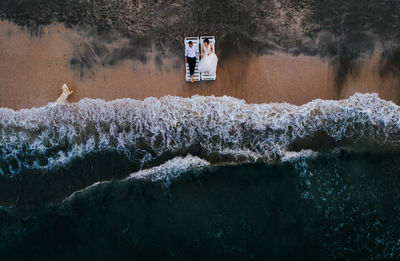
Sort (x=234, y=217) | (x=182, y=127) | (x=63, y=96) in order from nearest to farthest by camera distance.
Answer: (x=63, y=96) → (x=182, y=127) → (x=234, y=217)

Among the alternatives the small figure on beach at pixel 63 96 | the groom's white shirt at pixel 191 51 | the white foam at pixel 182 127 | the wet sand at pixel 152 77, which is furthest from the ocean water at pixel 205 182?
the groom's white shirt at pixel 191 51

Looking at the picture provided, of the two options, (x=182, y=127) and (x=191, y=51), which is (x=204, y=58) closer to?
(x=191, y=51)

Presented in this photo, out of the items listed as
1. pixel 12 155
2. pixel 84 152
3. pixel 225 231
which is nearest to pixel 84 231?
pixel 84 152

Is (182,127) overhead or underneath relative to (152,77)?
underneath

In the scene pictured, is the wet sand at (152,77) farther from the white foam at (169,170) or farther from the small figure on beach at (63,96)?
the white foam at (169,170)

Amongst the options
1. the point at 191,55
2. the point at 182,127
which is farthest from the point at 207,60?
the point at 182,127

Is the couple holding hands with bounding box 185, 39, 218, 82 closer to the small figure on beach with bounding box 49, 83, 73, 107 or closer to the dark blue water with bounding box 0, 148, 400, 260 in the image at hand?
the dark blue water with bounding box 0, 148, 400, 260

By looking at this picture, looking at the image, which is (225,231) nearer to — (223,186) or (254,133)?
(223,186)

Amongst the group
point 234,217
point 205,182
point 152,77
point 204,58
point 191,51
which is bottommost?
point 234,217
